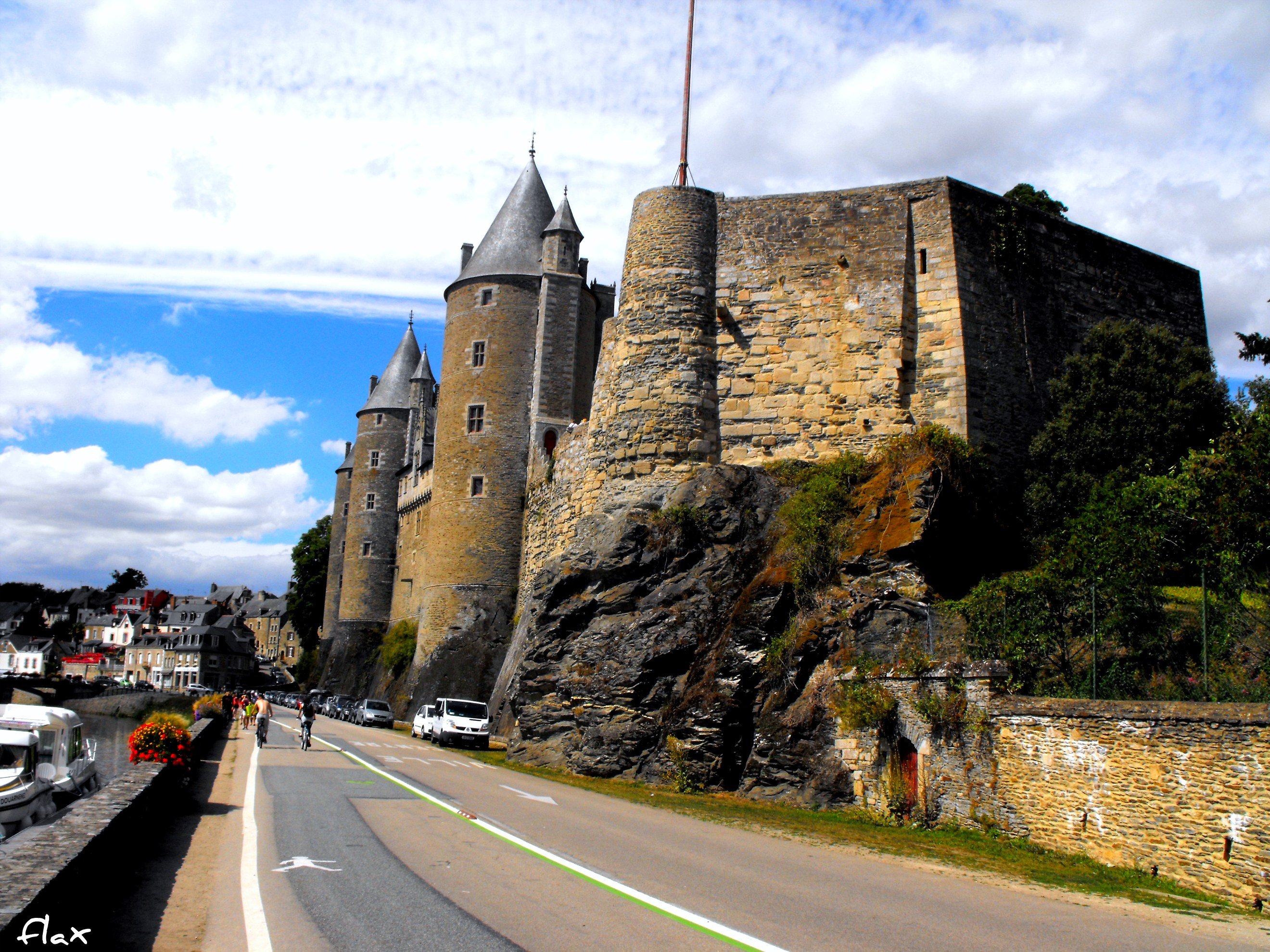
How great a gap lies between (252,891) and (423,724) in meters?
24.0

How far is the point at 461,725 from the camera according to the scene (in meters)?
28.1

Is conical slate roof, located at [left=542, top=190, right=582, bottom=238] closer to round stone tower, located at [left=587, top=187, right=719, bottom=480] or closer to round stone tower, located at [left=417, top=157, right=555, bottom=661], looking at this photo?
round stone tower, located at [left=417, top=157, right=555, bottom=661]

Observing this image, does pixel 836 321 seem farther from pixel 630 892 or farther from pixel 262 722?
pixel 630 892

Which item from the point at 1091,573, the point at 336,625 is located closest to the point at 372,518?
the point at 336,625

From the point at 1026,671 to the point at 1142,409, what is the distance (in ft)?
31.4

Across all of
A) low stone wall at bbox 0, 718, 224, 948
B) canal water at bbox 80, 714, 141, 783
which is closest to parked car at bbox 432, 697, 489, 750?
canal water at bbox 80, 714, 141, 783

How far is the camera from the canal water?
30.6 metres

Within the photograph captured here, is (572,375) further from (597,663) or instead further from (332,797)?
(332,797)

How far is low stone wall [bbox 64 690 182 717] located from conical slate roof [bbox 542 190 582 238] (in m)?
47.2

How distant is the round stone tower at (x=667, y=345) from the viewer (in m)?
22.8

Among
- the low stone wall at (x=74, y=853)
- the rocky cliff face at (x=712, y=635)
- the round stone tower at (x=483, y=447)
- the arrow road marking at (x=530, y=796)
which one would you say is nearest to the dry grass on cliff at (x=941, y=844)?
the rocky cliff face at (x=712, y=635)

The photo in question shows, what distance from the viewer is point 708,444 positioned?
22.7 metres

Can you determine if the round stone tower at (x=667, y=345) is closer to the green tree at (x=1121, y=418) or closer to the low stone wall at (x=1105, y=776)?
the green tree at (x=1121, y=418)

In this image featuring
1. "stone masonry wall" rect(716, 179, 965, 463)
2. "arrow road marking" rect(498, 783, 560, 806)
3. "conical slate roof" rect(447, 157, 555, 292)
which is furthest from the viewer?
"conical slate roof" rect(447, 157, 555, 292)
